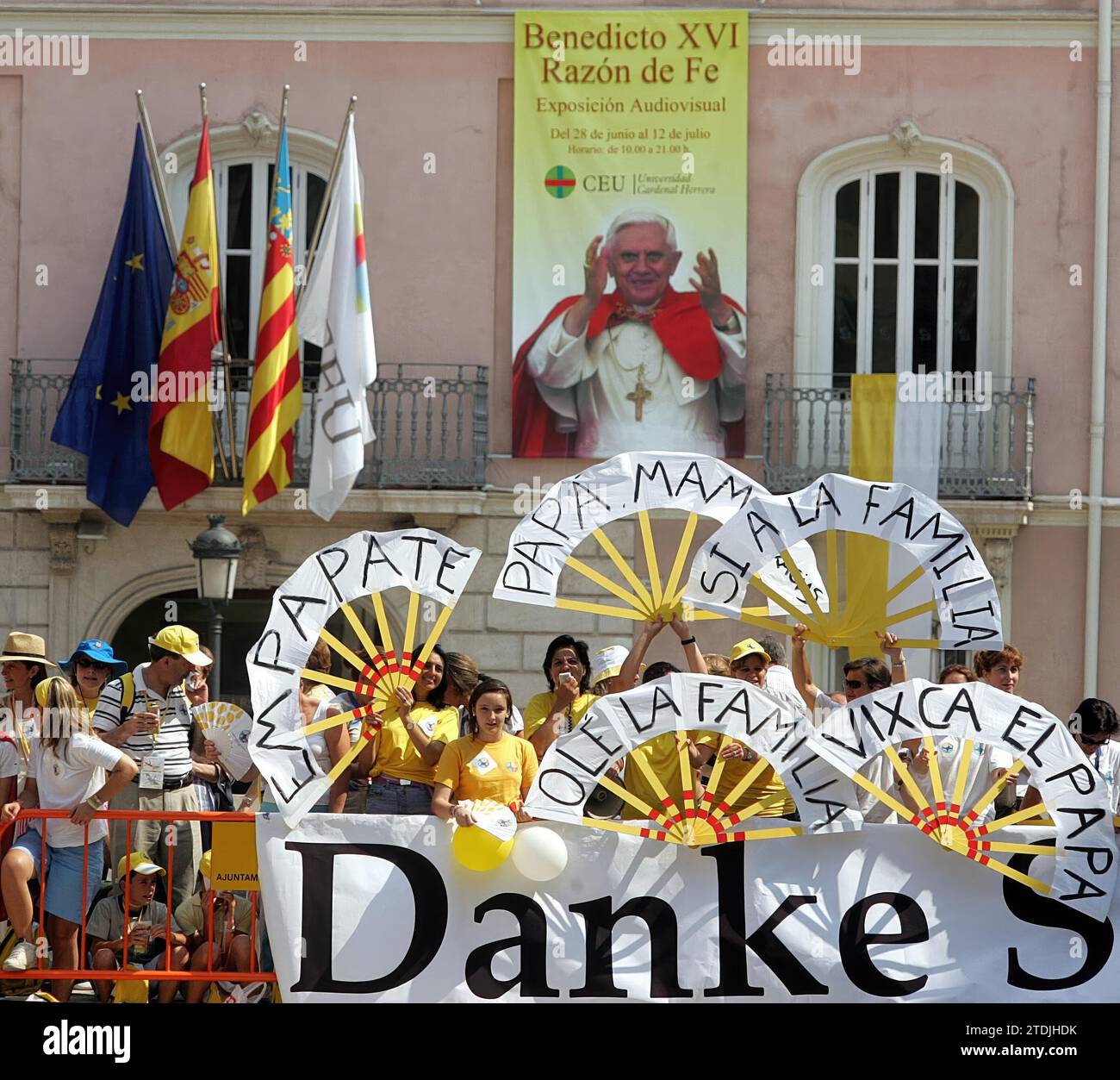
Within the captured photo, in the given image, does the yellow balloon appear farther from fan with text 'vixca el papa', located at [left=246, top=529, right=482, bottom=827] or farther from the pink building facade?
the pink building facade

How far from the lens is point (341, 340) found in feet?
49.3

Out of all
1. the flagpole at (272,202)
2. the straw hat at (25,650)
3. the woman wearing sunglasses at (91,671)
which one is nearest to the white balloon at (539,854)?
the woman wearing sunglasses at (91,671)

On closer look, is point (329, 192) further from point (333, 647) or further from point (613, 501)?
point (333, 647)

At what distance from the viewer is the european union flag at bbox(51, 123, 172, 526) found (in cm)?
1565

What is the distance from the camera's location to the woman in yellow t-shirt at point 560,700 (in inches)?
338

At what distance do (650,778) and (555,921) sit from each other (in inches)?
27.1

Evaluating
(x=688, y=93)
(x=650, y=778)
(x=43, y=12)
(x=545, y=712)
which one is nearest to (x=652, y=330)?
(x=688, y=93)

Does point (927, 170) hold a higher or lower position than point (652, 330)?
higher

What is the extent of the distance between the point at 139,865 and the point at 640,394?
850 centimetres

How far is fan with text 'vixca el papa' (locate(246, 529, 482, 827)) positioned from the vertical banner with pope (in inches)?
325

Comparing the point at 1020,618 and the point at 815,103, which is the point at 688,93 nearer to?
the point at 815,103

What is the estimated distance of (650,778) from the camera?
7.79m
